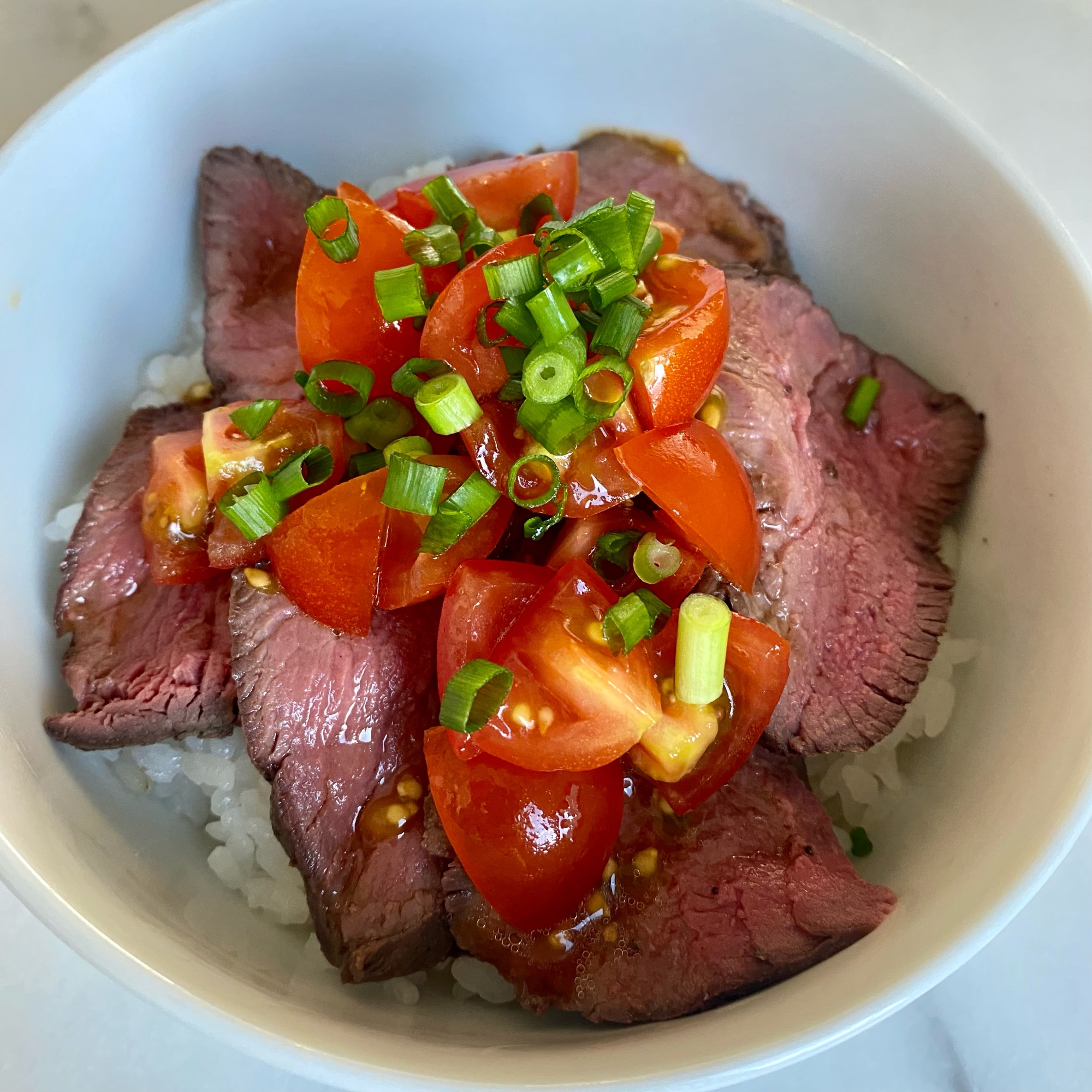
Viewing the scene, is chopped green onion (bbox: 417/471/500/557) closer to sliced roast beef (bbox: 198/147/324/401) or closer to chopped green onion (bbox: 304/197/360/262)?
chopped green onion (bbox: 304/197/360/262)

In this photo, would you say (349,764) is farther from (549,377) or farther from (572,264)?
(572,264)

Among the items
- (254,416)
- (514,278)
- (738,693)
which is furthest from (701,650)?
(254,416)

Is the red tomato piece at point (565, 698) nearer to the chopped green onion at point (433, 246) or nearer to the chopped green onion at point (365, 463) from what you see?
the chopped green onion at point (365, 463)

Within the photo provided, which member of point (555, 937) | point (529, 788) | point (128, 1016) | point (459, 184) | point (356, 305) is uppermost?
point (459, 184)

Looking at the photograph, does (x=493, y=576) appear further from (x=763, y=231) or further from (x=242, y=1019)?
(x=763, y=231)

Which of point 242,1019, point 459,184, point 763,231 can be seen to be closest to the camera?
point 242,1019

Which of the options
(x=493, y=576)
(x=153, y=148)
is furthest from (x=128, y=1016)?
(x=153, y=148)

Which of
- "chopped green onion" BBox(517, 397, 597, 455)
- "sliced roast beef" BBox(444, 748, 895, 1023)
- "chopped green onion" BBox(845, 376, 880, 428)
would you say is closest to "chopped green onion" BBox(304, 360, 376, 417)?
"chopped green onion" BBox(517, 397, 597, 455)
